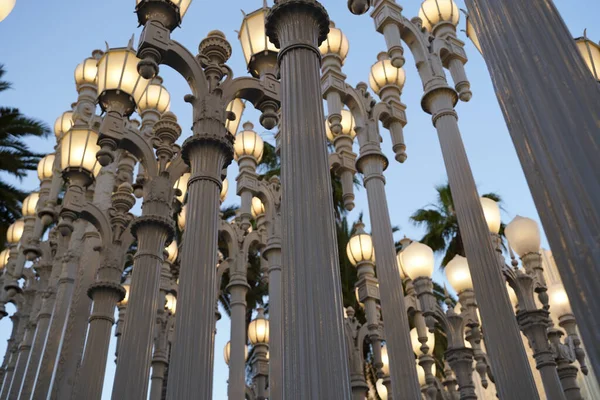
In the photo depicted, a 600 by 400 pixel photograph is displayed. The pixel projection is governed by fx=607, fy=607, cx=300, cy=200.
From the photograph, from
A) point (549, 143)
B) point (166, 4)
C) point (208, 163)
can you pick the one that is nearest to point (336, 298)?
point (549, 143)

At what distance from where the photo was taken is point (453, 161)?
813 cm

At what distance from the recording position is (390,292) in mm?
8164

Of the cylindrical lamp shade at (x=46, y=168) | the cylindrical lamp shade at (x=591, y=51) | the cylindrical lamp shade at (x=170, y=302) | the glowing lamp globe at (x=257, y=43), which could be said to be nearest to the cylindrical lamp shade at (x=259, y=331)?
the cylindrical lamp shade at (x=170, y=302)

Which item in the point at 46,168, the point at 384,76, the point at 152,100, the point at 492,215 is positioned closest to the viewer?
the point at 492,215

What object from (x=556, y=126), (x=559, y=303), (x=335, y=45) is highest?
(x=335, y=45)

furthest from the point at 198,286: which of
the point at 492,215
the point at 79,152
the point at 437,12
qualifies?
the point at 437,12

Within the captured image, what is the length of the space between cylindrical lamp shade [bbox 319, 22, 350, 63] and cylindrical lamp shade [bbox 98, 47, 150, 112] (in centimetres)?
325

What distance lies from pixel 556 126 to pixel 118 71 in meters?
6.28

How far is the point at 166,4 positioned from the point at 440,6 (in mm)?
4638

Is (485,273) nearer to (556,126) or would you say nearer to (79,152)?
(556,126)

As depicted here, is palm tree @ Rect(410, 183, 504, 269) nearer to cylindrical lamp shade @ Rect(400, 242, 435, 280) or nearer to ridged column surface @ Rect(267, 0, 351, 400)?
cylindrical lamp shade @ Rect(400, 242, 435, 280)

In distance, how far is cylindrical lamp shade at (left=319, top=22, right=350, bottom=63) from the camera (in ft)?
32.8

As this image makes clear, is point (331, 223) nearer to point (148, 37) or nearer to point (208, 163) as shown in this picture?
point (208, 163)

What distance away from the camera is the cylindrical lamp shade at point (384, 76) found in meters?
10.2
